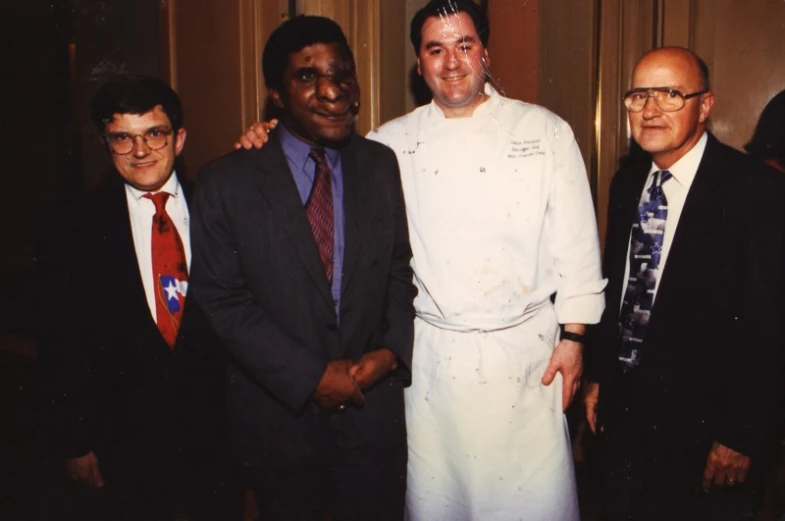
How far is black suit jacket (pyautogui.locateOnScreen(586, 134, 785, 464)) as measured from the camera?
6.59 feet

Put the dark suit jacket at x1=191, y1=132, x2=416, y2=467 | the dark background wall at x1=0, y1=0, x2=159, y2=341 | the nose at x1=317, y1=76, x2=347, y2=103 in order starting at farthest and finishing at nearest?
1. the dark background wall at x1=0, y1=0, x2=159, y2=341
2. the nose at x1=317, y1=76, x2=347, y2=103
3. the dark suit jacket at x1=191, y1=132, x2=416, y2=467

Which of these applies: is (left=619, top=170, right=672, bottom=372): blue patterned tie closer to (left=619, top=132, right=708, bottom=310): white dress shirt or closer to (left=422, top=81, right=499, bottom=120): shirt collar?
(left=619, top=132, right=708, bottom=310): white dress shirt

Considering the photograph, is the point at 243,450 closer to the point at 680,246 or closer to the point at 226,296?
the point at 226,296

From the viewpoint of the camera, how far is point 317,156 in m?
2.12

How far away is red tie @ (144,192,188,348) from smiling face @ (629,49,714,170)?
1.65m

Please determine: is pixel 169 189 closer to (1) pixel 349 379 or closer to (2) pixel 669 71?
(1) pixel 349 379

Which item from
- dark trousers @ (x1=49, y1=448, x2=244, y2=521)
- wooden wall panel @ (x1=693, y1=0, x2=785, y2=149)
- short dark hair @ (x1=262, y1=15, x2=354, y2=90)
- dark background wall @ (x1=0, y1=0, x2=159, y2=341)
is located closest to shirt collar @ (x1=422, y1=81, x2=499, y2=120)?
short dark hair @ (x1=262, y1=15, x2=354, y2=90)

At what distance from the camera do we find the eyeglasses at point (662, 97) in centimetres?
221

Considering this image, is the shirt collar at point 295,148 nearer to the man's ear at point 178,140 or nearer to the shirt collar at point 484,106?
the man's ear at point 178,140

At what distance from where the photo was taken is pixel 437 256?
2.37 metres

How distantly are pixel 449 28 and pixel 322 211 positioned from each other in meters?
0.84

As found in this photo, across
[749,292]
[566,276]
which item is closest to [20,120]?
[566,276]

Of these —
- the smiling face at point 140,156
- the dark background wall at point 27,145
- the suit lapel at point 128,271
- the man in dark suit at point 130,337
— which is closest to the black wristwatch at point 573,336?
the man in dark suit at point 130,337

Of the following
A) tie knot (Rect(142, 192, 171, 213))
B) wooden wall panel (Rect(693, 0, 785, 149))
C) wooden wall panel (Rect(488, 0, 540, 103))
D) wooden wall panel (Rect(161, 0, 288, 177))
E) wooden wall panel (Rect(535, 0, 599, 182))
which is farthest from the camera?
wooden wall panel (Rect(488, 0, 540, 103))
